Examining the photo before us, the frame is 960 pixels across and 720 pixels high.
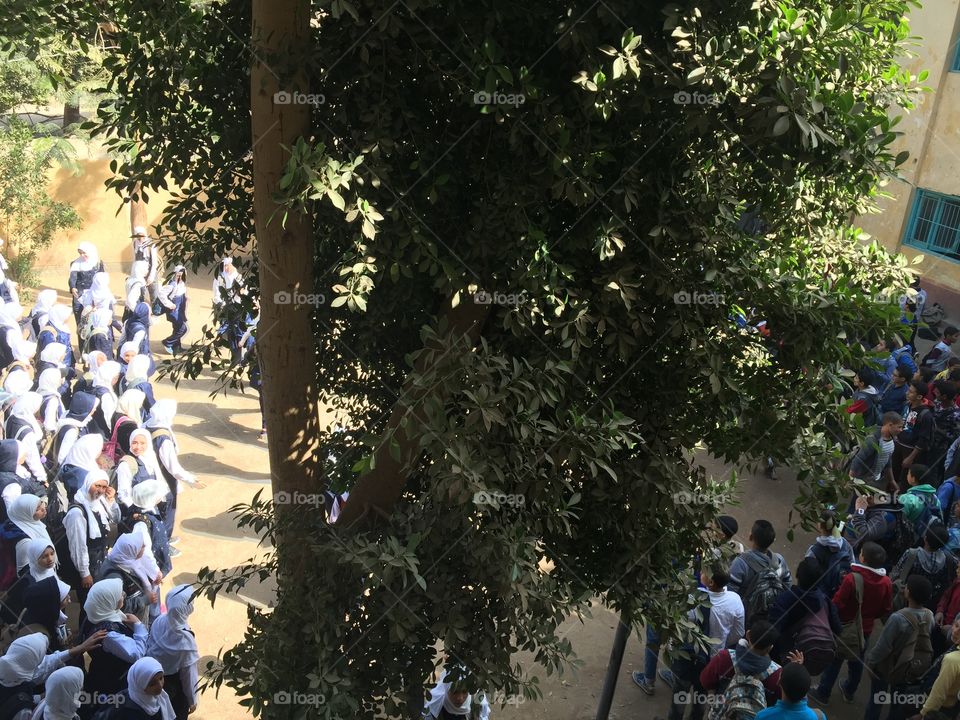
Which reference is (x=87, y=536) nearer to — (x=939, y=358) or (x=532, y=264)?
(x=532, y=264)

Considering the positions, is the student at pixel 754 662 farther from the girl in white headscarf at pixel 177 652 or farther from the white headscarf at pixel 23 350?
the white headscarf at pixel 23 350

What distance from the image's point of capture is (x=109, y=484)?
8320 mm

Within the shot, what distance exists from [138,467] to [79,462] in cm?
60

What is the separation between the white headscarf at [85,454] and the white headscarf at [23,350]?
3.75 metres

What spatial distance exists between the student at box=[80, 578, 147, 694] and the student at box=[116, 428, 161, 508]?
1.55 metres

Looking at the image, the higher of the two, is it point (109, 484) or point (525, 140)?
point (525, 140)

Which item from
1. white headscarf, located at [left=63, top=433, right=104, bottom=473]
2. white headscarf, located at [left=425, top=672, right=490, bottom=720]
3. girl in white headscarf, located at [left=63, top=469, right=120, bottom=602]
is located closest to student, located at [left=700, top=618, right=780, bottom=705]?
white headscarf, located at [left=425, top=672, right=490, bottom=720]

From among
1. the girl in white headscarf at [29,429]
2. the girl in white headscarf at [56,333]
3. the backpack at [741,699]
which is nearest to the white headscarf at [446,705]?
the backpack at [741,699]

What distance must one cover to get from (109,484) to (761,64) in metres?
6.95

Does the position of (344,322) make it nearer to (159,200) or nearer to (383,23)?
(383,23)

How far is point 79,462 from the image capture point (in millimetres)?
8531

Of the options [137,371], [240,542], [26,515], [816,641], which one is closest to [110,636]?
[26,515]

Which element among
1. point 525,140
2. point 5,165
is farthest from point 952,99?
point 5,165

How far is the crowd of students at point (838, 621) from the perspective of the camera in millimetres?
6074
